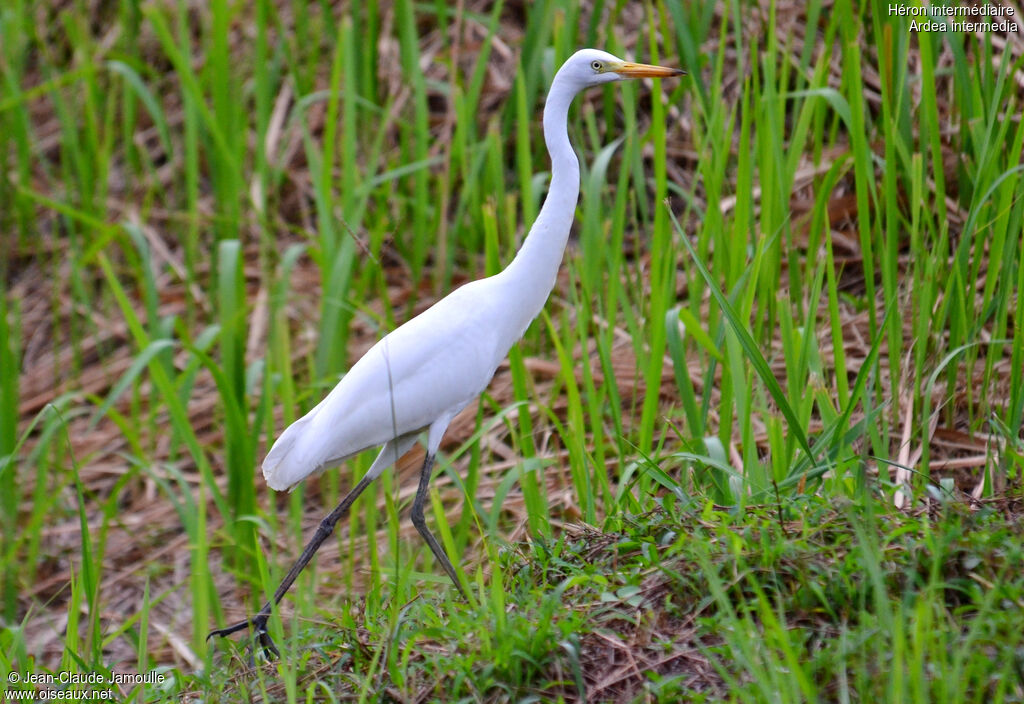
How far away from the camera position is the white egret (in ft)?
8.56

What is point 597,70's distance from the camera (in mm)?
2580

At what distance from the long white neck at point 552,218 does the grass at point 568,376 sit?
10.8 inches

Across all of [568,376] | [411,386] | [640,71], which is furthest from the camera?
[568,376]

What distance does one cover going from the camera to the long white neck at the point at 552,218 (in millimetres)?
2551

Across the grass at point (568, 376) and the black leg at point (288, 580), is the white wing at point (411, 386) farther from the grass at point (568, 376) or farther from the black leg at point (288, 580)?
the grass at point (568, 376)

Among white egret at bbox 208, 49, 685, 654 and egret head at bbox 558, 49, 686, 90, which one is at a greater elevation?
egret head at bbox 558, 49, 686, 90

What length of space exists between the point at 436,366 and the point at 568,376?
385 mm

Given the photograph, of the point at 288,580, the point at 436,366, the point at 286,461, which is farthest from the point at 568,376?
the point at 288,580

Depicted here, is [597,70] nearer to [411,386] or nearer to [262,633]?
[411,386]

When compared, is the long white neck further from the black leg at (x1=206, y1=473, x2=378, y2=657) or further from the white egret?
the black leg at (x1=206, y1=473, x2=378, y2=657)

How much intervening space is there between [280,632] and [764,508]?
3.36ft

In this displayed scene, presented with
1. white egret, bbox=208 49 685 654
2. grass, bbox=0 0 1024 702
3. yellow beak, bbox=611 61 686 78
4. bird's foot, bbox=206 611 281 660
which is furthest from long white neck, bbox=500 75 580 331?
bird's foot, bbox=206 611 281 660

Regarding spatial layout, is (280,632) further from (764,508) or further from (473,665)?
(764,508)

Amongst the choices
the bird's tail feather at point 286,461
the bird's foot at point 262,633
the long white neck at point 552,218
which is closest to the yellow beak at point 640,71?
the long white neck at point 552,218
